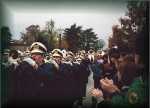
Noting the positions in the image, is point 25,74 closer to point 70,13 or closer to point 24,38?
point 24,38

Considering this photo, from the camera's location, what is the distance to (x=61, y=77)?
251 centimetres

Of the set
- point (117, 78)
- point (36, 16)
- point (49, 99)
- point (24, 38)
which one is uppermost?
point (36, 16)

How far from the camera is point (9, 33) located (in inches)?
97.9

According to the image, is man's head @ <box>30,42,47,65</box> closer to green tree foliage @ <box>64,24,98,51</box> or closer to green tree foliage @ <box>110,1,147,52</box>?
green tree foliage @ <box>64,24,98,51</box>

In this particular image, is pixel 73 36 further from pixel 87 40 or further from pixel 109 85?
pixel 109 85

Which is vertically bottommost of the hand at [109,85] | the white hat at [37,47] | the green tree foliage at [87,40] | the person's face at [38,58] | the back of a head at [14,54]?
the hand at [109,85]

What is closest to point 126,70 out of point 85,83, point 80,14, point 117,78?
point 117,78

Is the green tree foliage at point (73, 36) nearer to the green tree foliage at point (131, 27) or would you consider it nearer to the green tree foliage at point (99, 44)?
the green tree foliage at point (99, 44)

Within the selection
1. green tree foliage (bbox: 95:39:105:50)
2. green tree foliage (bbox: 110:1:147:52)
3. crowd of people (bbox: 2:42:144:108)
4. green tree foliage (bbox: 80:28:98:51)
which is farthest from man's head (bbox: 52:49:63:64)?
green tree foliage (bbox: 110:1:147:52)

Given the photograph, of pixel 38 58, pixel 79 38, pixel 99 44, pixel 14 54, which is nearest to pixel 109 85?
pixel 99 44

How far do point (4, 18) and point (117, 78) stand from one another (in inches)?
37.9

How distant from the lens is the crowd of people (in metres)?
2.51

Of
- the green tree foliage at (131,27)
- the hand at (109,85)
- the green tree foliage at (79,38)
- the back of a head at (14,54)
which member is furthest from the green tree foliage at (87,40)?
the back of a head at (14,54)

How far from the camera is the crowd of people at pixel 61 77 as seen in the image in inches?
98.7
